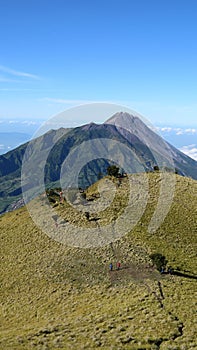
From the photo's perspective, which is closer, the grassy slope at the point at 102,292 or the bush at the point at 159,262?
the grassy slope at the point at 102,292

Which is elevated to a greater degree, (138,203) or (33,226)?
(138,203)

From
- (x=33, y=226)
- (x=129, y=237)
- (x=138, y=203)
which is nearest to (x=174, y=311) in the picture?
(x=129, y=237)

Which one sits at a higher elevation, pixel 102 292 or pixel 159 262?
pixel 159 262

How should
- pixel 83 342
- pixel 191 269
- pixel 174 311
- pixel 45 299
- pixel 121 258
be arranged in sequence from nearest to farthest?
1. pixel 83 342
2. pixel 174 311
3. pixel 45 299
4. pixel 191 269
5. pixel 121 258

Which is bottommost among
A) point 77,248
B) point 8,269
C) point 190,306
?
point 8,269

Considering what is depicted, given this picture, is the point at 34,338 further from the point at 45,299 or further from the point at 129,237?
the point at 129,237

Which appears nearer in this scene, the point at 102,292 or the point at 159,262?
the point at 102,292

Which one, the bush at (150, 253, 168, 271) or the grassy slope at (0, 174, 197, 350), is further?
the bush at (150, 253, 168, 271)

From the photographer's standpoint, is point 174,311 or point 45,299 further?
point 45,299
